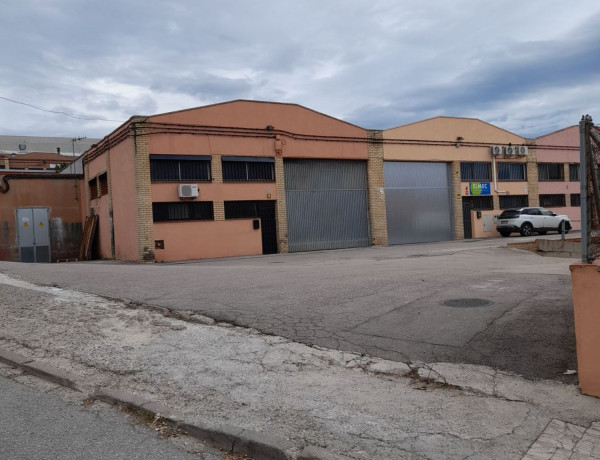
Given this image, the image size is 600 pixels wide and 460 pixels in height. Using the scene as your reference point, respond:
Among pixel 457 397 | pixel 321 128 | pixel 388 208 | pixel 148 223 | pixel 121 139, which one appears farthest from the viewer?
pixel 388 208

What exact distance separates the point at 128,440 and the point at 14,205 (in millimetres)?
27179

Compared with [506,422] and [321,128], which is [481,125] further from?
[506,422]

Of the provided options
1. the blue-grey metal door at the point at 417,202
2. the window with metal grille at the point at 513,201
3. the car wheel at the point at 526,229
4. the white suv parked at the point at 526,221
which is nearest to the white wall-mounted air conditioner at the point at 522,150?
the window with metal grille at the point at 513,201

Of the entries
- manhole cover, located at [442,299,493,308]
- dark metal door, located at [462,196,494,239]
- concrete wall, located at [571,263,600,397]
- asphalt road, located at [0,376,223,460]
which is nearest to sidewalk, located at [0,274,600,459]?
concrete wall, located at [571,263,600,397]

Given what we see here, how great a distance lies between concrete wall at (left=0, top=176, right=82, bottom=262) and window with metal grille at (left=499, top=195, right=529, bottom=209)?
26.8 meters

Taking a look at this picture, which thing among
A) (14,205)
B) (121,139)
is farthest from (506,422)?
(14,205)

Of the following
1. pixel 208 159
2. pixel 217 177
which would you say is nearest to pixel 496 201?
pixel 217 177

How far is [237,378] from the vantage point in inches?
212

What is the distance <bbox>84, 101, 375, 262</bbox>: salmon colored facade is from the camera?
2138 centimetres

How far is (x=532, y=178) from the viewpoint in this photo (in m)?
34.3

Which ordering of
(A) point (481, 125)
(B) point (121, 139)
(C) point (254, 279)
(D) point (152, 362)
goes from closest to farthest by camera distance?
(D) point (152, 362)
(C) point (254, 279)
(B) point (121, 139)
(A) point (481, 125)

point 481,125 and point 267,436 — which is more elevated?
point 481,125

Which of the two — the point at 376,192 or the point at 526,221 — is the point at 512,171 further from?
the point at 376,192

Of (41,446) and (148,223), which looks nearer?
(41,446)
